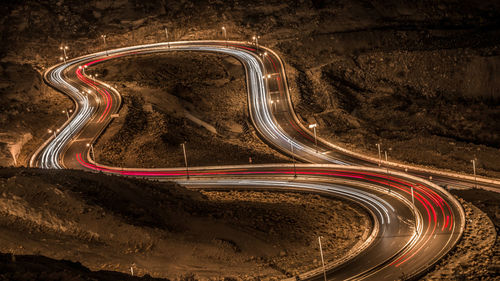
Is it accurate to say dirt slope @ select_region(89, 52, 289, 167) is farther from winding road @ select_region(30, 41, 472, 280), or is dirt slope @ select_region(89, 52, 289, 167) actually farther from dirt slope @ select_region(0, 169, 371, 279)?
dirt slope @ select_region(0, 169, 371, 279)

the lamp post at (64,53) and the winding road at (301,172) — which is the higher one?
the lamp post at (64,53)

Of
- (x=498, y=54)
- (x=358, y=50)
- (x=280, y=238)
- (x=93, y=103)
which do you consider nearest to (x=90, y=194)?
(x=280, y=238)

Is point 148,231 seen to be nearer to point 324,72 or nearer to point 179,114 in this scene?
point 179,114

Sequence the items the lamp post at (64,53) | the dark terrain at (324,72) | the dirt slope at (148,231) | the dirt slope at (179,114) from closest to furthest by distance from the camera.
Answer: the dirt slope at (148,231) → the dirt slope at (179,114) → the dark terrain at (324,72) → the lamp post at (64,53)

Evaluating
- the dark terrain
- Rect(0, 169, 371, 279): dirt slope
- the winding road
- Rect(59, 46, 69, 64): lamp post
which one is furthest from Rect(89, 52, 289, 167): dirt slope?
Rect(0, 169, 371, 279): dirt slope

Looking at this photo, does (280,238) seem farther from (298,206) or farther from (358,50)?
(358,50)

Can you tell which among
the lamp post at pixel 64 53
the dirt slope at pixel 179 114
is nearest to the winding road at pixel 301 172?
the dirt slope at pixel 179 114

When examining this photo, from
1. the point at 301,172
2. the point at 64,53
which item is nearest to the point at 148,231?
the point at 301,172

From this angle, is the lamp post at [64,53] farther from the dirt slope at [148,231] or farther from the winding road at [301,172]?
the dirt slope at [148,231]
